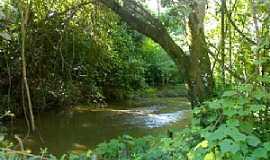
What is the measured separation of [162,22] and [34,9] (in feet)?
7.56

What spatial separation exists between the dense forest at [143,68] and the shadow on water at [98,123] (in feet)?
0.49

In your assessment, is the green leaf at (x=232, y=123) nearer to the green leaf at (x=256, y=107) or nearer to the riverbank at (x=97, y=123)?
the green leaf at (x=256, y=107)

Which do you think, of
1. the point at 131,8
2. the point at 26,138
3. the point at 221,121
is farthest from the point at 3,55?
the point at 221,121

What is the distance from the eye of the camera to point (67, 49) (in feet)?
27.7

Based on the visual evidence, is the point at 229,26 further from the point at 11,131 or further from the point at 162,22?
the point at 11,131

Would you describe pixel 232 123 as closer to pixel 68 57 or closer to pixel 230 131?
pixel 230 131

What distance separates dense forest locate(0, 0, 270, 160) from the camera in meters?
2.84

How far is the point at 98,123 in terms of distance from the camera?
9.12 metres

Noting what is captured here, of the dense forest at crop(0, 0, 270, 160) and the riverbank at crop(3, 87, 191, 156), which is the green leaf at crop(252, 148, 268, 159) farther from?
the riverbank at crop(3, 87, 191, 156)

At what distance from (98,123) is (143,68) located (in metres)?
3.79

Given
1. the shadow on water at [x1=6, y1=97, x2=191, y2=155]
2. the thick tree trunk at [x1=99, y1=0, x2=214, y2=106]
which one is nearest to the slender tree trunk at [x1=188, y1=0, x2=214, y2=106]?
the thick tree trunk at [x1=99, y1=0, x2=214, y2=106]

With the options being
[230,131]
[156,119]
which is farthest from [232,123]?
[156,119]

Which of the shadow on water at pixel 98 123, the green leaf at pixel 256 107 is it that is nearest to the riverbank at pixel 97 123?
the shadow on water at pixel 98 123

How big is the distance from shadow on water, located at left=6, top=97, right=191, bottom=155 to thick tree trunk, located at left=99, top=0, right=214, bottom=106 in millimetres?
2292
